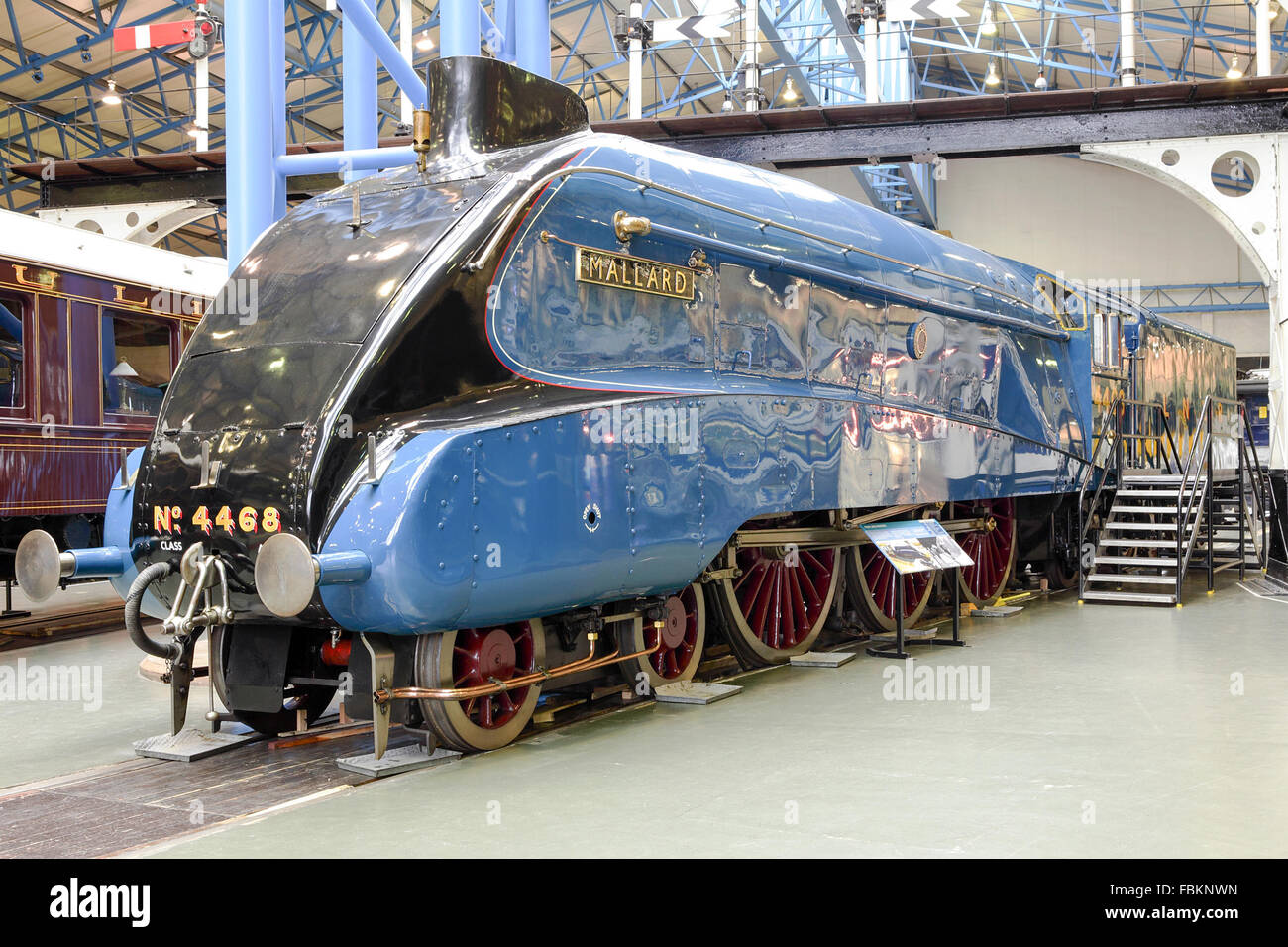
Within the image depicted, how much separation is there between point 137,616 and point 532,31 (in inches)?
319

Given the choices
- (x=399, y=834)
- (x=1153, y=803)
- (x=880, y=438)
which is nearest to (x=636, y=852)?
(x=399, y=834)

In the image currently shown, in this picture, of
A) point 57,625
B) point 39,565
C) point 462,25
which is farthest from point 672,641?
point 57,625

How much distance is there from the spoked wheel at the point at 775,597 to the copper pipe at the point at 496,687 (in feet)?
3.95

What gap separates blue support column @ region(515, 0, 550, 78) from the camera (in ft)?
38.5

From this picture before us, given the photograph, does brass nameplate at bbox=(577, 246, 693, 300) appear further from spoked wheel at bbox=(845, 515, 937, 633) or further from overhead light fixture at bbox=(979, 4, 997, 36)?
overhead light fixture at bbox=(979, 4, 997, 36)

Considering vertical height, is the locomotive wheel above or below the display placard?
below

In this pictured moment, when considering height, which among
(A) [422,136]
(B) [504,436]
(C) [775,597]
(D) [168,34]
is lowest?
(C) [775,597]

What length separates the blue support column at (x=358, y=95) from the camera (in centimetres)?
1077

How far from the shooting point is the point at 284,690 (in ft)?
18.9

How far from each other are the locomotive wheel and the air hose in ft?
7.39

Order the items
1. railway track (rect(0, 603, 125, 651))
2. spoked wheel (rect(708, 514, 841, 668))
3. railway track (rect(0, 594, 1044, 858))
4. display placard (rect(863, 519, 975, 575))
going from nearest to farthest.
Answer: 1. railway track (rect(0, 594, 1044, 858))
2. spoked wheel (rect(708, 514, 841, 668))
3. display placard (rect(863, 519, 975, 575))
4. railway track (rect(0, 603, 125, 651))

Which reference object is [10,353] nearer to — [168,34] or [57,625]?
[57,625]

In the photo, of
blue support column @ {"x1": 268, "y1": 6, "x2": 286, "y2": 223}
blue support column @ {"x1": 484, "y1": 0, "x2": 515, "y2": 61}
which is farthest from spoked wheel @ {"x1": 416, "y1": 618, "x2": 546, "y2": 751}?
blue support column @ {"x1": 484, "y1": 0, "x2": 515, "y2": 61}

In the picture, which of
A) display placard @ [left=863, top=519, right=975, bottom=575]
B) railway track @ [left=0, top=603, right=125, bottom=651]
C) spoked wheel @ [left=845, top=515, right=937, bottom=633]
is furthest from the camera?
railway track @ [left=0, top=603, right=125, bottom=651]
